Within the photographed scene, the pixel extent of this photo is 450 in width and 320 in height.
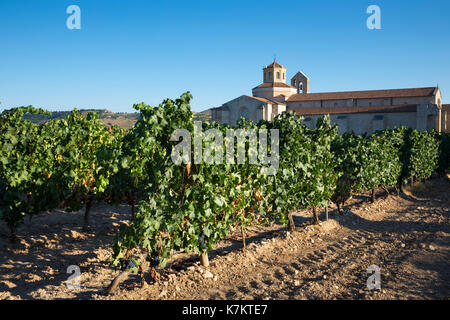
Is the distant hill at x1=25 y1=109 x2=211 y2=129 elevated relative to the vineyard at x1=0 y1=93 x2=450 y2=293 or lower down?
elevated

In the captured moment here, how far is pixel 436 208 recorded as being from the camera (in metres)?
10.8

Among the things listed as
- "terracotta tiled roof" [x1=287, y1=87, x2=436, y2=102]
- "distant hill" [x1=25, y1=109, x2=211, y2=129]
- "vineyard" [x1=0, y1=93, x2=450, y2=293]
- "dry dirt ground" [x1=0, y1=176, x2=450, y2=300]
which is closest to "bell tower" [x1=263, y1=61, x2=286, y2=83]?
"terracotta tiled roof" [x1=287, y1=87, x2=436, y2=102]

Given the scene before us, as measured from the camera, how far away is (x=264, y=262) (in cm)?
592

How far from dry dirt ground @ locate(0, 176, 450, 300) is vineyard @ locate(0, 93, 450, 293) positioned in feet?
1.13

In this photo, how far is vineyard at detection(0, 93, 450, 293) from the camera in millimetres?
4484

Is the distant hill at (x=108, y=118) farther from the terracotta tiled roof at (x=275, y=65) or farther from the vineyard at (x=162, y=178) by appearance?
the vineyard at (x=162, y=178)

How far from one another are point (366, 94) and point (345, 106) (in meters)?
3.29

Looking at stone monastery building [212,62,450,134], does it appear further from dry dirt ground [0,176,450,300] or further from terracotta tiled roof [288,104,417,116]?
dry dirt ground [0,176,450,300]

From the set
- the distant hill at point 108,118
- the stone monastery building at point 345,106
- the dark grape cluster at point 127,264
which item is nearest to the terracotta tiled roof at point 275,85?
the stone monastery building at point 345,106

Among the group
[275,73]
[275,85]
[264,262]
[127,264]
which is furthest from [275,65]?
[127,264]

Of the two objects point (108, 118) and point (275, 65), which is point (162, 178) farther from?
point (108, 118)

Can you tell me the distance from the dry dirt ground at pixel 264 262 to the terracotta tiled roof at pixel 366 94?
115ft
